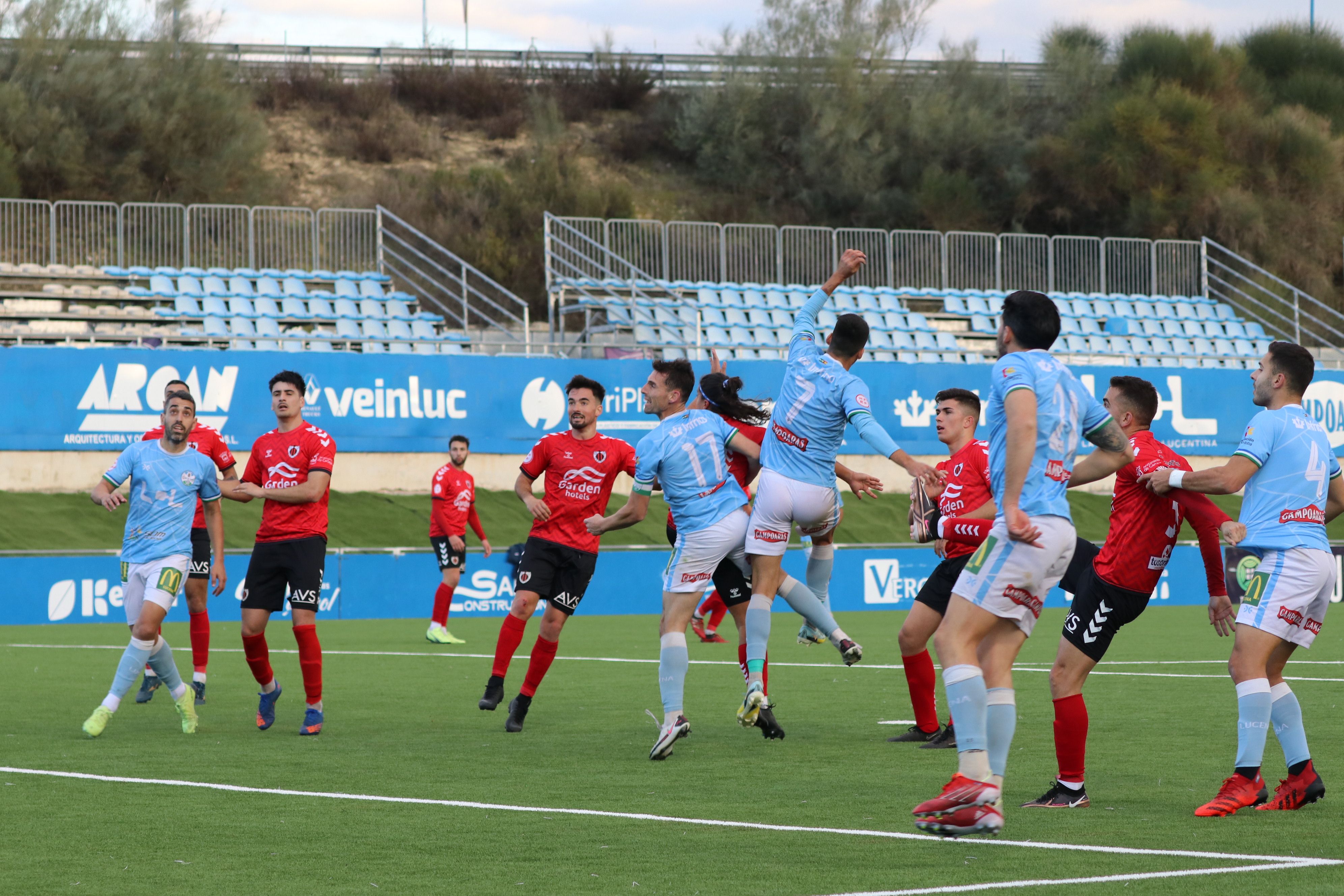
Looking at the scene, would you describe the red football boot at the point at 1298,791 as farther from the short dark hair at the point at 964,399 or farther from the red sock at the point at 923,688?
the short dark hair at the point at 964,399

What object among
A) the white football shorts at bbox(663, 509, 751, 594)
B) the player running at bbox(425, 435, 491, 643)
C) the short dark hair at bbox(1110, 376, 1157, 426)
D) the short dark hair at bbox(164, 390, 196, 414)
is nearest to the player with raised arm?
the white football shorts at bbox(663, 509, 751, 594)

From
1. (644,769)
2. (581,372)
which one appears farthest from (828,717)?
(581,372)

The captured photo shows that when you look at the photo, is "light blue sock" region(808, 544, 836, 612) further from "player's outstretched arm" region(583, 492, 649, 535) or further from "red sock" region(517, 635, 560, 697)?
"red sock" region(517, 635, 560, 697)

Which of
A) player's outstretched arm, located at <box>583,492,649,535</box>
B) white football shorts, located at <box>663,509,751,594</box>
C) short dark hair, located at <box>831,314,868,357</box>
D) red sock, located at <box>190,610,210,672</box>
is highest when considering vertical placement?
short dark hair, located at <box>831,314,868,357</box>

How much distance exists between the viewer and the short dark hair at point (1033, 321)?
625cm

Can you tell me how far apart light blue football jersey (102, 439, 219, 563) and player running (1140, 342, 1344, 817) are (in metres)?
6.12

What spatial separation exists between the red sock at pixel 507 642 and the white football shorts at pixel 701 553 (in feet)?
6.05

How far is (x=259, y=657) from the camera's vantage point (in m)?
10.1

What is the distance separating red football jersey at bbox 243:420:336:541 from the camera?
1001cm

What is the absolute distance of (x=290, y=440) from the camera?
10.1 m

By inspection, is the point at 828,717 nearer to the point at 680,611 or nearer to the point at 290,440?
the point at 680,611

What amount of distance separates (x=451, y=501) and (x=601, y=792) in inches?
452

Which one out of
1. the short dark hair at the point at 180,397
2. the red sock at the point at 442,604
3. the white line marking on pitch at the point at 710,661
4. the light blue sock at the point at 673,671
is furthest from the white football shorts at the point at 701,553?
the red sock at the point at 442,604

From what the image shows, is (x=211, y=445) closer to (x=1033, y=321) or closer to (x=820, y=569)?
(x=820, y=569)
